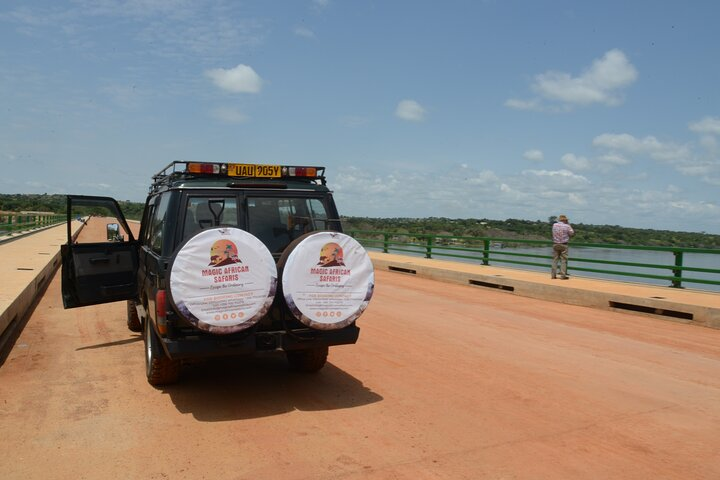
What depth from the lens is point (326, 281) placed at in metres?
5.35

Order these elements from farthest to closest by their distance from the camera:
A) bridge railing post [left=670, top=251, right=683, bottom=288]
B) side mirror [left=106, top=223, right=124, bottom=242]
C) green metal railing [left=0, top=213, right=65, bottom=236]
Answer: green metal railing [left=0, top=213, right=65, bottom=236]
bridge railing post [left=670, top=251, right=683, bottom=288]
side mirror [left=106, top=223, right=124, bottom=242]

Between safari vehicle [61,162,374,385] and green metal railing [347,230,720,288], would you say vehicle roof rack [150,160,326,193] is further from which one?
green metal railing [347,230,720,288]

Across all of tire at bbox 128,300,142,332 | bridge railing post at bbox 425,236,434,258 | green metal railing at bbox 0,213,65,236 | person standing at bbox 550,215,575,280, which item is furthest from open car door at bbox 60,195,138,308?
green metal railing at bbox 0,213,65,236

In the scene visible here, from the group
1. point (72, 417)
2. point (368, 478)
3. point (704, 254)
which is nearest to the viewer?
point (368, 478)

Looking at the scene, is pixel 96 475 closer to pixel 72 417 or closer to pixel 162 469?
pixel 162 469

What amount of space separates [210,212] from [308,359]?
196cm

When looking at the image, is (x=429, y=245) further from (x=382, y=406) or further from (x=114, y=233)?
(x=382, y=406)

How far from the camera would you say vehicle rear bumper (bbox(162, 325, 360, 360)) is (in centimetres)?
502

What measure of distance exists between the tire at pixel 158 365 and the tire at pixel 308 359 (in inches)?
50.2

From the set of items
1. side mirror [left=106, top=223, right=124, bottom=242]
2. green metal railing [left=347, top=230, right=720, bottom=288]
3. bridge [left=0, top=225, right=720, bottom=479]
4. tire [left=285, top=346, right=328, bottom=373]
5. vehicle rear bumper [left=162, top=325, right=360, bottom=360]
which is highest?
side mirror [left=106, top=223, right=124, bottom=242]

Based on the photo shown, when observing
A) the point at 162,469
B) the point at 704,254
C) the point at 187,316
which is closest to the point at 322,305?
the point at 187,316

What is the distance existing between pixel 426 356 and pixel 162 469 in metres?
4.09

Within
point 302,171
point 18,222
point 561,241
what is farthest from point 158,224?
point 18,222

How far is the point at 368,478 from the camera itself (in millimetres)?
Result: 3998
